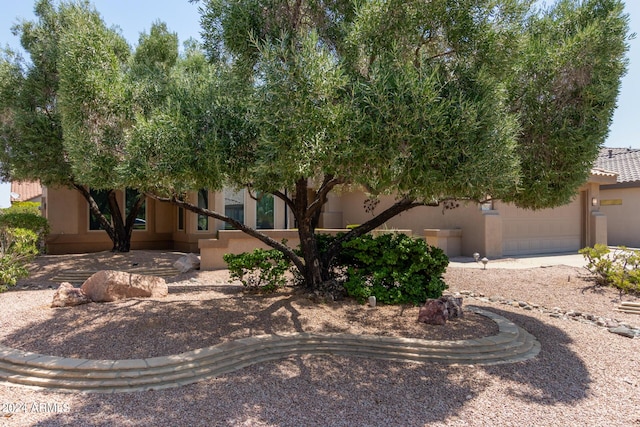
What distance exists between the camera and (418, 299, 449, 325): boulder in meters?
5.76

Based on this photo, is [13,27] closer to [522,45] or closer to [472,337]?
[522,45]

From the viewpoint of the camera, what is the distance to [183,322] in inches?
219

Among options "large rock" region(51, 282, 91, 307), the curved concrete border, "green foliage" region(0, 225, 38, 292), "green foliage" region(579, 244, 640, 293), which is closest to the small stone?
the curved concrete border

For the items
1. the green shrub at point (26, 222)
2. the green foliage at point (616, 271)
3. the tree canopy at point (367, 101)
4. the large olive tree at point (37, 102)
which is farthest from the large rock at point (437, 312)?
Answer: the green shrub at point (26, 222)

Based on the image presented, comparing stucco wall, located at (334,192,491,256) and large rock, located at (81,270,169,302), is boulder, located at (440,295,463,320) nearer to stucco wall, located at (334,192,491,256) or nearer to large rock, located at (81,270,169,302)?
large rock, located at (81,270,169,302)

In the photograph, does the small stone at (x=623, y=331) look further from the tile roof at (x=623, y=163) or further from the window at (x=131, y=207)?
the tile roof at (x=623, y=163)

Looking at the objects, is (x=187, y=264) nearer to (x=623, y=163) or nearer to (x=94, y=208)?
(x=94, y=208)

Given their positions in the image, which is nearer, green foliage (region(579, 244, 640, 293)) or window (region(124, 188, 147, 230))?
green foliage (region(579, 244, 640, 293))

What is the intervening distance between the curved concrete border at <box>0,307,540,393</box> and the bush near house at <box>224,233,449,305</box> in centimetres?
142

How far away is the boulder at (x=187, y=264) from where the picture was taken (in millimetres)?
10623

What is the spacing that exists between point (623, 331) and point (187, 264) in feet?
30.8

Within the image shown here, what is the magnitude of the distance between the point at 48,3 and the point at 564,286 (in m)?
14.6

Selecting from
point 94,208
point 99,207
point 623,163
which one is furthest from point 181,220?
point 623,163

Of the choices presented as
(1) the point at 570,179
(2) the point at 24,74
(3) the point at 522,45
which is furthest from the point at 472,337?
(2) the point at 24,74
